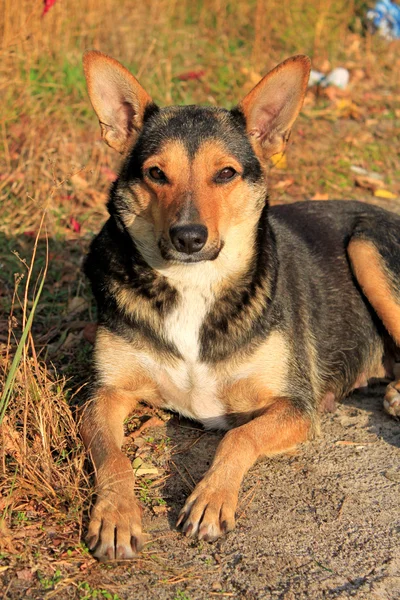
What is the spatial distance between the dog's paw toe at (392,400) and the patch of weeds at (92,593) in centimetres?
214

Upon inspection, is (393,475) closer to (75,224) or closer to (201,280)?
(201,280)

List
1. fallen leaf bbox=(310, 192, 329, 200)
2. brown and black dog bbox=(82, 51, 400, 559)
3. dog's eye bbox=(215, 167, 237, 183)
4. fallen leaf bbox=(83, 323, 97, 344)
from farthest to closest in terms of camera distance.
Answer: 1. fallen leaf bbox=(310, 192, 329, 200)
2. fallen leaf bbox=(83, 323, 97, 344)
3. dog's eye bbox=(215, 167, 237, 183)
4. brown and black dog bbox=(82, 51, 400, 559)

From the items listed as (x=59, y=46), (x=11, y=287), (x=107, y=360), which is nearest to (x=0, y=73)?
(x=59, y=46)

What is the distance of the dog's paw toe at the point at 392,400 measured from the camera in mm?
4525

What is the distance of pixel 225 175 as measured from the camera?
4.08m

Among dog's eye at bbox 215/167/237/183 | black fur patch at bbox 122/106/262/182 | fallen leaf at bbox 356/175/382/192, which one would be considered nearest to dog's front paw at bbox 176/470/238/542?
dog's eye at bbox 215/167/237/183

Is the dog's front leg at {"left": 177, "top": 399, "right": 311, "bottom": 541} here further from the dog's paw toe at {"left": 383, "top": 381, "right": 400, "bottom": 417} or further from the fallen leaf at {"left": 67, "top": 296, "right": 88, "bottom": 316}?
the fallen leaf at {"left": 67, "top": 296, "right": 88, "bottom": 316}

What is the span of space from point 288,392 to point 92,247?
4.62 feet

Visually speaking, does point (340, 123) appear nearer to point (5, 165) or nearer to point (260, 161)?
point (5, 165)

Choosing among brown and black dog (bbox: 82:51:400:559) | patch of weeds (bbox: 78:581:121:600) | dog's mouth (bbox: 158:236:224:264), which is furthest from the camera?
brown and black dog (bbox: 82:51:400:559)

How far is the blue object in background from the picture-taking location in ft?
34.6

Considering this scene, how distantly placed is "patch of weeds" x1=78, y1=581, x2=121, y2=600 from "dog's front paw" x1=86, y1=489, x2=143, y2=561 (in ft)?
0.49

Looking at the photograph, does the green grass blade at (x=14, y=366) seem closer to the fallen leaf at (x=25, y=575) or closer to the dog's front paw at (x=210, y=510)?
the fallen leaf at (x=25, y=575)

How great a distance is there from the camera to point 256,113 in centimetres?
433
